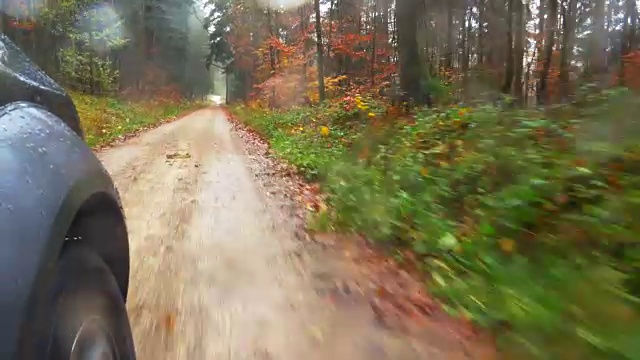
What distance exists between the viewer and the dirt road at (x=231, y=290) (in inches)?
134

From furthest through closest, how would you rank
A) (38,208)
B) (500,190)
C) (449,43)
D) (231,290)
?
(449,43) → (500,190) → (231,290) → (38,208)

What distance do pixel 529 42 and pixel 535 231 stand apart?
2829 centimetres

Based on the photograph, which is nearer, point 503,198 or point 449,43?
point 503,198

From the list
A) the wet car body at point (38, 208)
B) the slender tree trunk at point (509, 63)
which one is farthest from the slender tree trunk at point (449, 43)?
the wet car body at point (38, 208)

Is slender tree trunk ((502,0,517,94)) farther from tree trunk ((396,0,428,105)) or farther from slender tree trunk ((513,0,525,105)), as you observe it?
tree trunk ((396,0,428,105))

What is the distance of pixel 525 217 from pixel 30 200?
3861 millimetres

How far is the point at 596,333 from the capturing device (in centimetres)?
279

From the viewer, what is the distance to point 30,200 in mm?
1364

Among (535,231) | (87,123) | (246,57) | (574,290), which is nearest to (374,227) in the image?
(535,231)

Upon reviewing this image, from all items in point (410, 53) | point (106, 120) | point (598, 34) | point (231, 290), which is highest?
point (598, 34)

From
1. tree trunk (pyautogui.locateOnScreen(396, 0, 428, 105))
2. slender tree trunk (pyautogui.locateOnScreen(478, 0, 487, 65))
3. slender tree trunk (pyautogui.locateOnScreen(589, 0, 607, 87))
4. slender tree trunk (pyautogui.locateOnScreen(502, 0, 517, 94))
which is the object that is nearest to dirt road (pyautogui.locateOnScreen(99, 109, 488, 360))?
tree trunk (pyautogui.locateOnScreen(396, 0, 428, 105))

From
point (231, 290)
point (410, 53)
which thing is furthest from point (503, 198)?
point (410, 53)

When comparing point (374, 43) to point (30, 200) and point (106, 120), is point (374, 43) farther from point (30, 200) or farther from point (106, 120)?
point (30, 200)

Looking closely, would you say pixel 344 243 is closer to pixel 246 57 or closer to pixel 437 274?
pixel 437 274
